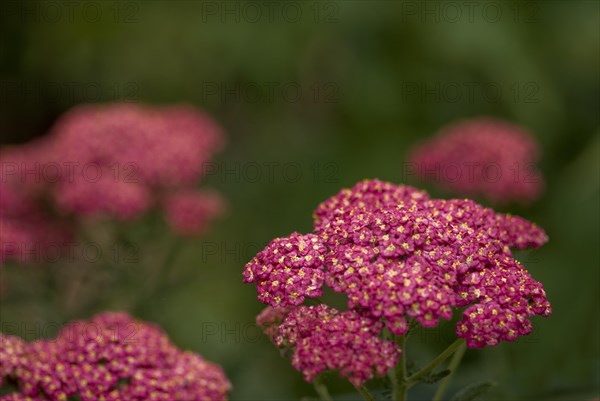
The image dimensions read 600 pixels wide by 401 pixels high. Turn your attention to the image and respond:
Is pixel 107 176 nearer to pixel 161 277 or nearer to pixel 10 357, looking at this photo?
pixel 161 277

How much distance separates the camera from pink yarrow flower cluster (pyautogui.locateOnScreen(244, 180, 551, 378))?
211 cm

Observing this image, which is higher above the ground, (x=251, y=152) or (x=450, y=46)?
(x=450, y=46)

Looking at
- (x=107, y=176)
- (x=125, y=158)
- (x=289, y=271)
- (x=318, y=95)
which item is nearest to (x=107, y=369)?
(x=289, y=271)

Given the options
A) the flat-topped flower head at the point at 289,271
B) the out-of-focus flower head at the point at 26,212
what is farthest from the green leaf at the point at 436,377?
the out-of-focus flower head at the point at 26,212

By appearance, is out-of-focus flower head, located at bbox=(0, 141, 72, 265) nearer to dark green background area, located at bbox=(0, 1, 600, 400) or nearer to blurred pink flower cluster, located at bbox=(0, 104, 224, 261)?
blurred pink flower cluster, located at bbox=(0, 104, 224, 261)

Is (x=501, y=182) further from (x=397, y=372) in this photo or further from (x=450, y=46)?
(x=397, y=372)

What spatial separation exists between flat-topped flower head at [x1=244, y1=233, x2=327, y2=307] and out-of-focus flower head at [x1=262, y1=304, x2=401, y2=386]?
69 mm

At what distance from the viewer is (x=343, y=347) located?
6.90ft

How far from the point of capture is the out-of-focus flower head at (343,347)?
208 centimetres

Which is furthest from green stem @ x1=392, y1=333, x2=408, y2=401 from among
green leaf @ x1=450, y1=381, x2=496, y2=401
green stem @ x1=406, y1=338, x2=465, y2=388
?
green leaf @ x1=450, y1=381, x2=496, y2=401

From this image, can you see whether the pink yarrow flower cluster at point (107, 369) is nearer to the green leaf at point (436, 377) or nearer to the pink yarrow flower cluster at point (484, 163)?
the green leaf at point (436, 377)

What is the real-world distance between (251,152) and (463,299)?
147 inches

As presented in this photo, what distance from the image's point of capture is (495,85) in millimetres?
5047

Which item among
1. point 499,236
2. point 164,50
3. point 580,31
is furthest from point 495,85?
point 499,236
